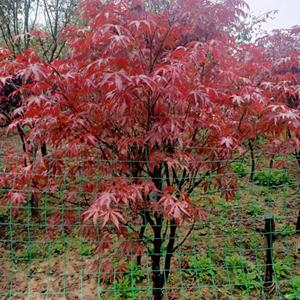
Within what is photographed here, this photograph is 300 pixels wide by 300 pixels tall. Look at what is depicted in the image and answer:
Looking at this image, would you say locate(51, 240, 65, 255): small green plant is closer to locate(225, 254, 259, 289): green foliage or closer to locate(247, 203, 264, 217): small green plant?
locate(225, 254, 259, 289): green foliage

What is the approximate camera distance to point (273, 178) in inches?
212

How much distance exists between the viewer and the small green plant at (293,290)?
3.08 m

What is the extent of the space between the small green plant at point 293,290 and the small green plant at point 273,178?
2014 mm

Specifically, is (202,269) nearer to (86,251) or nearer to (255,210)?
(86,251)

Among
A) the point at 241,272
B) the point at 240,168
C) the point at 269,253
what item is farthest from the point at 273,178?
the point at 269,253

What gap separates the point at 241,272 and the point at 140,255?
1.21 m

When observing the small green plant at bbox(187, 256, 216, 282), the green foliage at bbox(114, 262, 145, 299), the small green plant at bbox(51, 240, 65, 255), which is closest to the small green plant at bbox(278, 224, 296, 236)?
the small green plant at bbox(187, 256, 216, 282)

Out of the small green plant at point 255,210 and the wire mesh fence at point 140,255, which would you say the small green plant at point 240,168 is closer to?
the small green plant at point 255,210

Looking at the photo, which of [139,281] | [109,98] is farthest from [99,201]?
[139,281]

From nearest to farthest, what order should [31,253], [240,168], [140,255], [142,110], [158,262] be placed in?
[142,110] → [158,262] → [140,255] → [31,253] → [240,168]

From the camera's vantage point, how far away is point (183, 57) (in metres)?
2.10

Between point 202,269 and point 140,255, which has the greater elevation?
point 140,255

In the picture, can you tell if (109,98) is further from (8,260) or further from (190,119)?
(8,260)

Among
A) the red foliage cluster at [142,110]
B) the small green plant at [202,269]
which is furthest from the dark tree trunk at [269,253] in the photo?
the red foliage cluster at [142,110]
